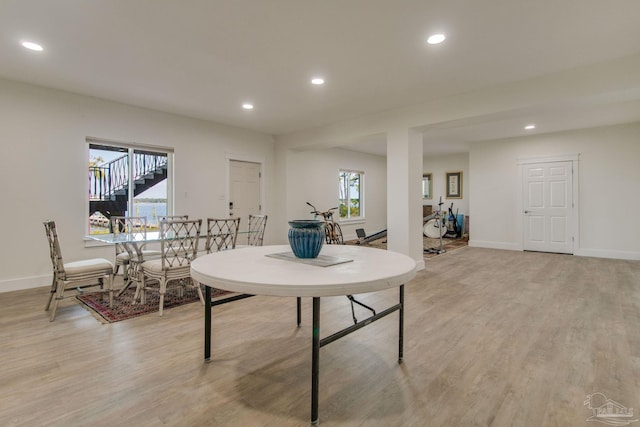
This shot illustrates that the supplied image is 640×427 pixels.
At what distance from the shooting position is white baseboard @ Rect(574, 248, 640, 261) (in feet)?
18.9

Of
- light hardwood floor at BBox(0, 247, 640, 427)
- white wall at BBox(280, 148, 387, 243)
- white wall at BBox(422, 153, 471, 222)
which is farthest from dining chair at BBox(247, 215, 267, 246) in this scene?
white wall at BBox(422, 153, 471, 222)

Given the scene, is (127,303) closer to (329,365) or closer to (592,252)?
(329,365)

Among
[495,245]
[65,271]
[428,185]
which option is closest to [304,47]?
[65,271]

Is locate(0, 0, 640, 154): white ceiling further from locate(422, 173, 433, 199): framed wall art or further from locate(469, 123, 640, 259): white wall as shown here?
locate(422, 173, 433, 199): framed wall art

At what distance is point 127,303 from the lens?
3.35 m

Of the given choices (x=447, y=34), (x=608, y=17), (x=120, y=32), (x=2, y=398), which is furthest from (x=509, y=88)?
(x=2, y=398)

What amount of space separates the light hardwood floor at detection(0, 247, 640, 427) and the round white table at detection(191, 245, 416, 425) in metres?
0.27

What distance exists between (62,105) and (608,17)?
6100 millimetres

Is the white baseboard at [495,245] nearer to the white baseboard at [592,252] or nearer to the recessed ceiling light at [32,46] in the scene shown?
the white baseboard at [592,252]

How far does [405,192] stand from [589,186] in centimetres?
435

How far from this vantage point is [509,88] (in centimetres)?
387

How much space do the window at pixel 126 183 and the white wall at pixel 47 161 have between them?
0.14 m

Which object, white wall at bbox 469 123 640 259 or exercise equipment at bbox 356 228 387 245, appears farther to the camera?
exercise equipment at bbox 356 228 387 245

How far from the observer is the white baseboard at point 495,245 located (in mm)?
7016
